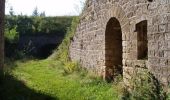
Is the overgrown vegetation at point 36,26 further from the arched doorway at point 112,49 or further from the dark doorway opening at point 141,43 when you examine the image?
the dark doorway opening at point 141,43

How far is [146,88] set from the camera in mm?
6680

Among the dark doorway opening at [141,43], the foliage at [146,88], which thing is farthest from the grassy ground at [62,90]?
the dark doorway opening at [141,43]

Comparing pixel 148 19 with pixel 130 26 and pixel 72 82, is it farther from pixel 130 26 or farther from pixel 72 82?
pixel 72 82

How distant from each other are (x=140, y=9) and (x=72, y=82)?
419cm

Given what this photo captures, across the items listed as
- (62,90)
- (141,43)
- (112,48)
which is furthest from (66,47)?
(141,43)

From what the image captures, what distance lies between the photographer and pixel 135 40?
7918 millimetres

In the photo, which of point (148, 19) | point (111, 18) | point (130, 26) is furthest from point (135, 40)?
point (111, 18)

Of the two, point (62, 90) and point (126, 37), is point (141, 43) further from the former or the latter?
point (62, 90)

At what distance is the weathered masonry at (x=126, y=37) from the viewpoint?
6625mm

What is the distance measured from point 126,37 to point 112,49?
198cm

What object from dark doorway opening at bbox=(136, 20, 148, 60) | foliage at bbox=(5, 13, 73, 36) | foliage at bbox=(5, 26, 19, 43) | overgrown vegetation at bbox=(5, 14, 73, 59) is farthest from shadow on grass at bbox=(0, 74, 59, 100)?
foliage at bbox=(5, 13, 73, 36)

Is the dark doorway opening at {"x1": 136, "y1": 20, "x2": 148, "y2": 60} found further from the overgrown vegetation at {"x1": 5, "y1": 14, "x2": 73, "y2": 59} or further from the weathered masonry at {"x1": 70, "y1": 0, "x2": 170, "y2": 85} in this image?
the overgrown vegetation at {"x1": 5, "y1": 14, "x2": 73, "y2": 59}

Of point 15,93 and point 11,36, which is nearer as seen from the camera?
point 15,93

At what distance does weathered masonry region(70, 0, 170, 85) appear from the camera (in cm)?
662
